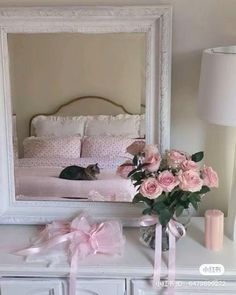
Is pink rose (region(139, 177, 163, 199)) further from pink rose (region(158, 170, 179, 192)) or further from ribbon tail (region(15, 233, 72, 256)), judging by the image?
ribbon tail (region(15, 233, 72, 256))

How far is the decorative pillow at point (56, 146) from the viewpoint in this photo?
1.83 meters

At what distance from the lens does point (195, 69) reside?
5.93ft

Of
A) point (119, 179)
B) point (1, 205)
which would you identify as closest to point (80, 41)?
point (119, 179)

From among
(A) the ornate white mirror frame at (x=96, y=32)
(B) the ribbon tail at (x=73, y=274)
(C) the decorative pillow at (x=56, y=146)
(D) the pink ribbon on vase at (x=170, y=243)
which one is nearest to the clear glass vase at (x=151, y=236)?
(D) the pink ribbon on vase at (x=170, y=243)

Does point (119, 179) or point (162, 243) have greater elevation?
point (119, 179)

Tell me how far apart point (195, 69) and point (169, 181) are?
1.63 ft

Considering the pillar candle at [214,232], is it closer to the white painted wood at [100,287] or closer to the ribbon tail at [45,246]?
the white painted wood at [100,287]

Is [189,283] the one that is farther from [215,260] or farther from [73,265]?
[73,265]

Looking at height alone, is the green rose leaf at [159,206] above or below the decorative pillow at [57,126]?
below

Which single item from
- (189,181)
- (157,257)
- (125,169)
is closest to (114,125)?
(125,169)

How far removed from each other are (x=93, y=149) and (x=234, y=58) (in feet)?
2.10

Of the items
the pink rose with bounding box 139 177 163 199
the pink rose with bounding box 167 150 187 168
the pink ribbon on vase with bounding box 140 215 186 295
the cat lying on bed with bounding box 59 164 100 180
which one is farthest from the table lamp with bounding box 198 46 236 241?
the cat lying on bed with bounding box 59 164 100 180

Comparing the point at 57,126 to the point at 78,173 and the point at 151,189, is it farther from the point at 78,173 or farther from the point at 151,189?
the point at 151,189

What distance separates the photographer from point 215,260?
5.20ft
